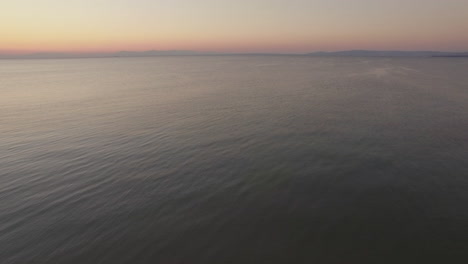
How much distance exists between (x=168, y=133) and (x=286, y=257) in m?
24.2

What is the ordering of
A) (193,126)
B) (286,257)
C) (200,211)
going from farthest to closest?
(193,126) < (200,211) < (286,257)

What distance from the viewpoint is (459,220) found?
1524cm

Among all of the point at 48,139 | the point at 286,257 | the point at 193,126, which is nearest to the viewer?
the point at 286,257

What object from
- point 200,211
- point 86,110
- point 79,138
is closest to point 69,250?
point 200,211

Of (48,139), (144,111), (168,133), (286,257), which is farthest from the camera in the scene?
(144,111)

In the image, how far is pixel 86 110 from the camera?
46.9 meters

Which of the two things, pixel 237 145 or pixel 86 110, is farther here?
pixel 86 110

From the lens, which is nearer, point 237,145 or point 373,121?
point 237,145

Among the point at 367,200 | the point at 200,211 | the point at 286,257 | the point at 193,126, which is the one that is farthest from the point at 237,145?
the point at 286,257

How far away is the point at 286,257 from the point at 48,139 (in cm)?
3319

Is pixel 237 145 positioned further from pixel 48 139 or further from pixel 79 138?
pixel 48 139

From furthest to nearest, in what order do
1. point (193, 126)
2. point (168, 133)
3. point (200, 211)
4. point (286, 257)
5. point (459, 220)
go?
point (193, 126) → point (168, 133) → point (200, 211) → point (459, 220) → point (286, 257)

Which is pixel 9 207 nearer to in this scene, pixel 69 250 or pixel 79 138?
pixel 69 250

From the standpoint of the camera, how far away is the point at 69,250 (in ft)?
43.9
